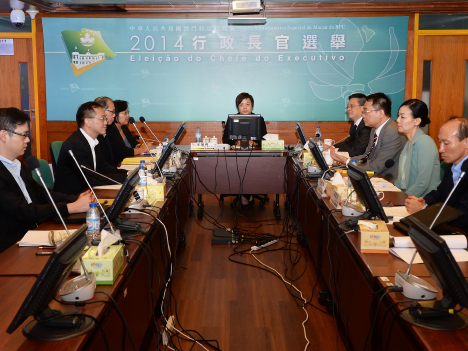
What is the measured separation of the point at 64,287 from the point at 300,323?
1.48 m

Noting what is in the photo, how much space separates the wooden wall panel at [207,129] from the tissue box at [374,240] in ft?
14.8

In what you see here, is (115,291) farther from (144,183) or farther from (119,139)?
(119,139)

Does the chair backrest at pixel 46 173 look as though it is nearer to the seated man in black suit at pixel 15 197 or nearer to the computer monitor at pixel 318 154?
the seated man in black suit at pixel 15 197

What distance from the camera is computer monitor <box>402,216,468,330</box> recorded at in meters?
1.10

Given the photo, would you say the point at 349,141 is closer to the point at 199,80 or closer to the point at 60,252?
the point at 199,80

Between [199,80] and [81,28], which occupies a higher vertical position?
[81,28]

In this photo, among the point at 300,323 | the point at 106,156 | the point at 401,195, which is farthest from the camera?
the point at 106,156

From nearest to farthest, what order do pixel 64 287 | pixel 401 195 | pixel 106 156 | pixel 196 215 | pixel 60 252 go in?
pixel 60 252 < pixel 64 287 < pixel 401 195 < pixel 106 156 < pixel 196 215

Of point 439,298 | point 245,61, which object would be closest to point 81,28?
point 245,61

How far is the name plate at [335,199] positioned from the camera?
94.2 inches

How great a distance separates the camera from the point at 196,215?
4.55 m

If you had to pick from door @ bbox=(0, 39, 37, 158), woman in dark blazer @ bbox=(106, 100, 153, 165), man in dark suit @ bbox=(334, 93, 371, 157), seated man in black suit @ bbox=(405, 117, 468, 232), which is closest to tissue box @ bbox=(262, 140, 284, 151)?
man in dark suit @ bbox=(334, 93, 371, 157)

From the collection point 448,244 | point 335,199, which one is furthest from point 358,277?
point 335,199

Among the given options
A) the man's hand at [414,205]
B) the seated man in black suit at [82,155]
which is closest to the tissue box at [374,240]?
the man's hand at [414,205]
